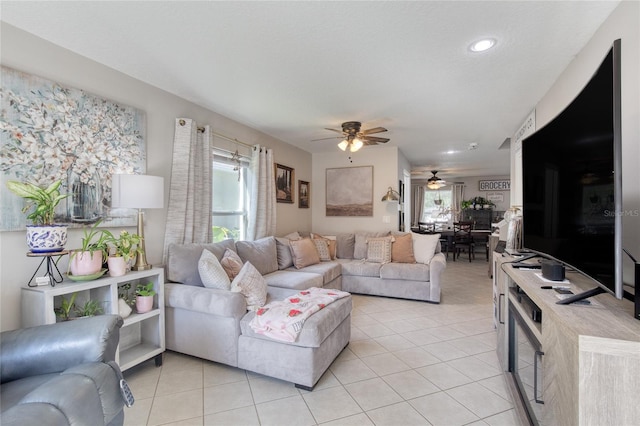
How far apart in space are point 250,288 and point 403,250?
2.74m

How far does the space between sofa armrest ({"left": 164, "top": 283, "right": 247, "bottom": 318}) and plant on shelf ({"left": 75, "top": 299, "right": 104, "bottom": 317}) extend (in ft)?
1.62

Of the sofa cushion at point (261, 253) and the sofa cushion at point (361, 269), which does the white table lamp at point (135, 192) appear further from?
the sofa cushion at point (361, 269)

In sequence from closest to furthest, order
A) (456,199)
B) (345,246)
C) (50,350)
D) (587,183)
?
(587,183) < (50,350) < (345,246) < (456,199)

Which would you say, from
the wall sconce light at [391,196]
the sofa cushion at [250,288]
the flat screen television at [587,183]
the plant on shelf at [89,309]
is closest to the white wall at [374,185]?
the wall sconce light at [391,196]

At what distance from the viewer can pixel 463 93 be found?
2877 millimetres

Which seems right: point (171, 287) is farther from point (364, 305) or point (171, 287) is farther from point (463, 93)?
point (463, 93)

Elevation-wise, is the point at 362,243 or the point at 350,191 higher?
the point at 350,191

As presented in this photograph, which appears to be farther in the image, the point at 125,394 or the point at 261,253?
the point at 261,253

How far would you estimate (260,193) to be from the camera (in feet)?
13.4

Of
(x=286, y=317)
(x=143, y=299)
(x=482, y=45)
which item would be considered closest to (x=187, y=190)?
(x=143, y=299)

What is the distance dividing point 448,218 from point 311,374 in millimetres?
9719

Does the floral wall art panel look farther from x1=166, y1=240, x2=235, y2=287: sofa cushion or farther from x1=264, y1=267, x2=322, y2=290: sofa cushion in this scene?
x1=264, y1=267, x2=322, y2=290: sofa cushion

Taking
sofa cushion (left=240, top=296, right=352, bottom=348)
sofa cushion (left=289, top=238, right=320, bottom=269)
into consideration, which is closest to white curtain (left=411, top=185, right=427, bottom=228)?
sofa cushion (left=289, top=238, right=320, bottom=269)

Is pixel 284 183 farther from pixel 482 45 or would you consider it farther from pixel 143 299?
pixel 482 45
